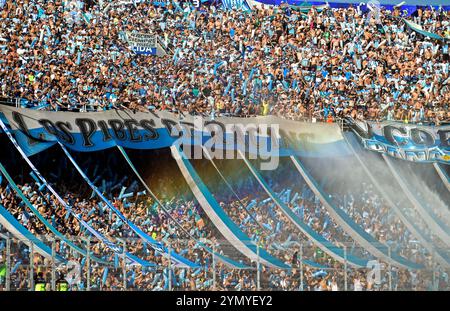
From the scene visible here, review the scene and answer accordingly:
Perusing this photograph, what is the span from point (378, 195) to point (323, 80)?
426 cm

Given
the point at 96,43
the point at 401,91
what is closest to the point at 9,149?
the point at 96,43

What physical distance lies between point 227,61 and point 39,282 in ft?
39.8

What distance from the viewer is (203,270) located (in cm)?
2269

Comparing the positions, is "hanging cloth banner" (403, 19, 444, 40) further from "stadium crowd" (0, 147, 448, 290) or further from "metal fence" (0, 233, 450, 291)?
"metal fence" (0, 233, 450, 291)

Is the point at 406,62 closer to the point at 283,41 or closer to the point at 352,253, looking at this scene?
the point at 283,41

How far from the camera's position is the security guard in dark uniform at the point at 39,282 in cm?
2122

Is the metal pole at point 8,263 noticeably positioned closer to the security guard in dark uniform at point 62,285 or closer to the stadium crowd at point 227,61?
the security guard in dark uniform at point 62,285

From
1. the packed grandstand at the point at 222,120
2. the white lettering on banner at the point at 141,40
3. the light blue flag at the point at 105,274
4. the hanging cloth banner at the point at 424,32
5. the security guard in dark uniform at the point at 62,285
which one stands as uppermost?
the hanging cloth banner at the point at 424,32

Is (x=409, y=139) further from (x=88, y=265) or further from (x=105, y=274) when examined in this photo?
(x=88, y=265)

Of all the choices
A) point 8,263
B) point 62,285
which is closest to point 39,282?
point 62,285

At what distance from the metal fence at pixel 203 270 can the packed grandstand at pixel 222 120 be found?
0.07 m

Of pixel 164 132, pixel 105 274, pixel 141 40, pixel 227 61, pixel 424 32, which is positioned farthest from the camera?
pixel 424 32

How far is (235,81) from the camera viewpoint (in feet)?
102

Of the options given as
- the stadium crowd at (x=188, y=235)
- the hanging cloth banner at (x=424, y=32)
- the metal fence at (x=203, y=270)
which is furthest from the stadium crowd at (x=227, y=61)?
the metal fence at (x=203, y=270)
